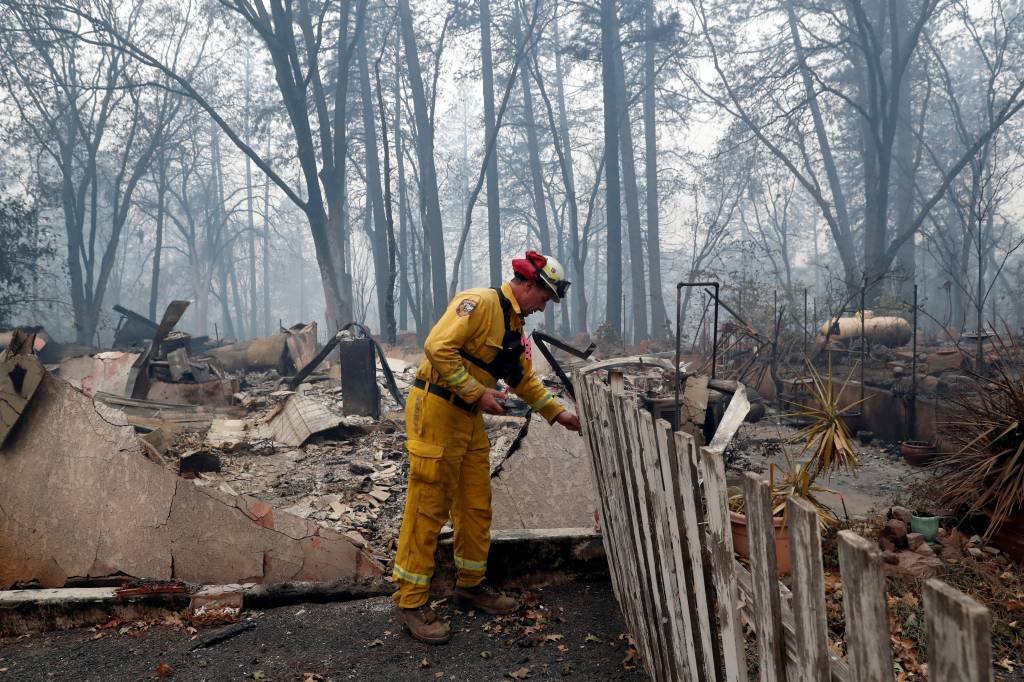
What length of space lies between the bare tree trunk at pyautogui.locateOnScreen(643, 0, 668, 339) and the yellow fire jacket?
18.5m

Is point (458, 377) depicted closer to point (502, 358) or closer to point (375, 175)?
point (502, 358)

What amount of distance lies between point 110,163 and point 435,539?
48.3 m

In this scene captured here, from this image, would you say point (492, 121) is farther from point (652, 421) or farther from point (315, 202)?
point (652, 421)

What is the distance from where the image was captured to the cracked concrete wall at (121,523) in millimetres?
3848

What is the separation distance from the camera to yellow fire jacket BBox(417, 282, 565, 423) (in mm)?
3367

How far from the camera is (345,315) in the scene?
66.0ft

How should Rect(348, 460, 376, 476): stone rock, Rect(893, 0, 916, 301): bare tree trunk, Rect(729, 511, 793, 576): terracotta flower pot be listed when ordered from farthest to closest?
Rect(893, 0, 916, 301): bare tree trunk
Rect(348, 460, 376, 476): stone rock
Rect(729, 511, 793, 576): terracotta flower pot

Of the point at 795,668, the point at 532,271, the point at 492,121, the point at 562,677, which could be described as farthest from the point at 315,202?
the point at 795,668

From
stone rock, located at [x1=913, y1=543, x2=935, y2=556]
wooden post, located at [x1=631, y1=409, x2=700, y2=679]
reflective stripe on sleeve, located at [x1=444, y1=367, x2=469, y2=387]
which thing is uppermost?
reflective stripe on sleeve, located at [x1=444, y1=367, x2=469, y2=387]

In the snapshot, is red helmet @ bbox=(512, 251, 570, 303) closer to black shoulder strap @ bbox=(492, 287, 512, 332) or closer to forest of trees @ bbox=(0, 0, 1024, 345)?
black shoulder strap @ bbox=(492, 287, 512, 332)

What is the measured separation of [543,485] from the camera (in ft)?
16.1

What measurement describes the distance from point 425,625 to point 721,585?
7.20 ft

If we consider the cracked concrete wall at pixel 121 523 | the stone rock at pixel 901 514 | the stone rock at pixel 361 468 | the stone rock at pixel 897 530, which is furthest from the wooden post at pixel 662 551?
the stone rock at pixel 361 468

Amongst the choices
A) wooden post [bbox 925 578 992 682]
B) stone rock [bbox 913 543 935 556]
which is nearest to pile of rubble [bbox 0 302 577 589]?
stone rock [bbox 913 543 935 556]
